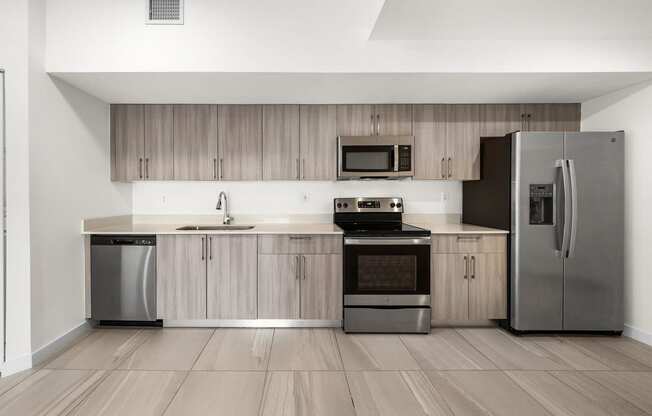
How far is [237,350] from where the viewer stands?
3.07 m

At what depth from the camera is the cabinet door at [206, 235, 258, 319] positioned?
3.53 m

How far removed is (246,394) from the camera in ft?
7.82

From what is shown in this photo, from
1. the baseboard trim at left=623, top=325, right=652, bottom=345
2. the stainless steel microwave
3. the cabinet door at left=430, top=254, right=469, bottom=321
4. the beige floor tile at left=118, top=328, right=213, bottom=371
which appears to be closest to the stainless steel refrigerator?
the baseboard trim at left=623, top=325, right=652, bottom=345

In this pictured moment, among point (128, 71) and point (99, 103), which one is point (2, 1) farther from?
point (99, 103)

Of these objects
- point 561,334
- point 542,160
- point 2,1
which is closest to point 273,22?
point 2,1

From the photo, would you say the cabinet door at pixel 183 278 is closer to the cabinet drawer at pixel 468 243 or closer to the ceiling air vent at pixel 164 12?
the ceiling air vent at pixel 164 12

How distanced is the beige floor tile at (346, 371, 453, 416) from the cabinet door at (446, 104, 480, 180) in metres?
2.07

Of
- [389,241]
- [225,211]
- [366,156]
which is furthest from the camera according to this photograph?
[225,211]

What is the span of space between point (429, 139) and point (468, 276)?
1.36 metres

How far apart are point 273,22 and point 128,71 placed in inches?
44.3

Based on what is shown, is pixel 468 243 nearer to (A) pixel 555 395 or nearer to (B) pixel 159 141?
(A) pixel 555 395

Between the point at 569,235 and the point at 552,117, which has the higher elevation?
the point at 552,117

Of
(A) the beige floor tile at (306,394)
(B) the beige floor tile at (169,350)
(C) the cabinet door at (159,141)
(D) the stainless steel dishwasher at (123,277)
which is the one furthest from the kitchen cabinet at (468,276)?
(C) the cabinet door at (159,141)

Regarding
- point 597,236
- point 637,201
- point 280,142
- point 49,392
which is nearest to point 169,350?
point 49,392
